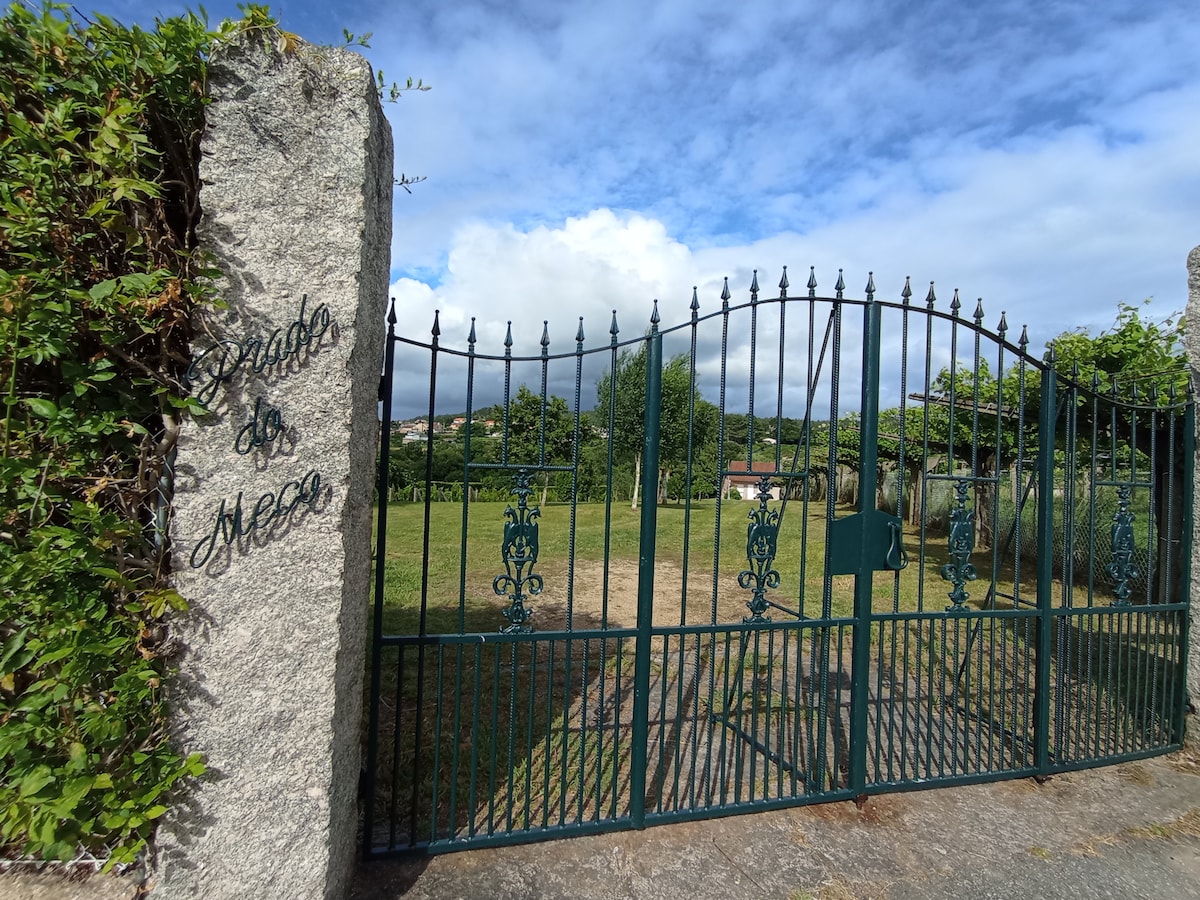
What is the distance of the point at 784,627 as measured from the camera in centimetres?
345

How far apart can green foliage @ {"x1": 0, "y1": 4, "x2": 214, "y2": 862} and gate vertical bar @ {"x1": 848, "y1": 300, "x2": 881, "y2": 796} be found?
10.1 feet

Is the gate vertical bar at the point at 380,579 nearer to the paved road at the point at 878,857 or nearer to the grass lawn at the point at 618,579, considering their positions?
the paved road at the point at 878,857

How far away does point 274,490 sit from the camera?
2328 mm

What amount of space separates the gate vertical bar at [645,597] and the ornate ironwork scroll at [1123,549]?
304 cm

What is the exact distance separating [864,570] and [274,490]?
2.92 metres

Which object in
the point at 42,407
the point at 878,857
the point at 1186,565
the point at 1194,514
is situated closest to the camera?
the point at 42,407

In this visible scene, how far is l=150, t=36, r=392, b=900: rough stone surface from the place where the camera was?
7.45ft

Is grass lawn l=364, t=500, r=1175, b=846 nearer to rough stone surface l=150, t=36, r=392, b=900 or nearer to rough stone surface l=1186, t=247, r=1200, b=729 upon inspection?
rough stone surface l=1186, t=247, r=1200, b=729

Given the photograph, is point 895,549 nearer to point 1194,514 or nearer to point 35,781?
point 1194,514

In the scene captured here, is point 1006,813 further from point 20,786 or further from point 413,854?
point 20,786

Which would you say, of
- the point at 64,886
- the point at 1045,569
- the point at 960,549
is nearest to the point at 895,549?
the point at 960,549

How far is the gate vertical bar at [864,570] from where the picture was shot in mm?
3541

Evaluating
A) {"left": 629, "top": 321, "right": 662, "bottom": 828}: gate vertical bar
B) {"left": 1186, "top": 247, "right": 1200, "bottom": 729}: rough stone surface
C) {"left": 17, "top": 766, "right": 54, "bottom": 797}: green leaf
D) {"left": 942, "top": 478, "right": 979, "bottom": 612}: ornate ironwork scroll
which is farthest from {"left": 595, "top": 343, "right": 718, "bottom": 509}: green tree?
{"left": 1186, "top": 247, "right": 1200, "bottom": 729}: rough stone surface

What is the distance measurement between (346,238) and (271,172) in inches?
13.0
